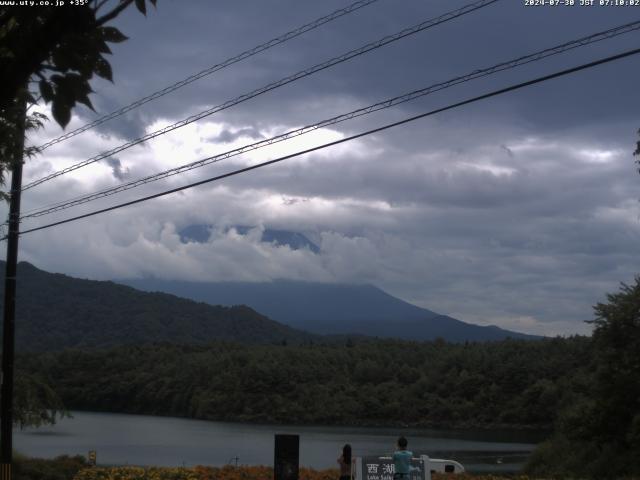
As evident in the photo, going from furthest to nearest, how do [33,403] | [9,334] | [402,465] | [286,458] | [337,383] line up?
[337,383] → [33,403] → [9,334] → [402,465] → [286,458]

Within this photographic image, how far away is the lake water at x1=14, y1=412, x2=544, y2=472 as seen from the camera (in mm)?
43844

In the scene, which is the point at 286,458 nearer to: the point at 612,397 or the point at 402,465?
the point at 402,465

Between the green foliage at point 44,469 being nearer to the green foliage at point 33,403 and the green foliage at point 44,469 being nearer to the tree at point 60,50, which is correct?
the green foliage at point 33,403

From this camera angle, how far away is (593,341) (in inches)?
1235

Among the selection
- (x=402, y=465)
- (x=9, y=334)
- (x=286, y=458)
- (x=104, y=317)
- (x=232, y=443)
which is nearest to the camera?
(x=286, y=458)

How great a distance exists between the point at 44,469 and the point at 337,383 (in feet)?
209

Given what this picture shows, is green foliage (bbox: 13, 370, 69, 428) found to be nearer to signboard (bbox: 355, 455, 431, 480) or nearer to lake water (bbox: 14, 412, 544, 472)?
lake water (bbox: 14, 412, 544, 472)

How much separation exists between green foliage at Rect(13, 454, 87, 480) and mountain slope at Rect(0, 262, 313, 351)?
120 metres

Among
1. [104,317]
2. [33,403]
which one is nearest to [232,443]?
[33,403]

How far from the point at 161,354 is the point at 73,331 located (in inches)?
2617

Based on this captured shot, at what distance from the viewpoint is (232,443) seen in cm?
5547

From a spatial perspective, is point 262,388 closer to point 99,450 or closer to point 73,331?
point 99,450

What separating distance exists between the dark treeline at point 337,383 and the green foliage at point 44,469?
1930 inches

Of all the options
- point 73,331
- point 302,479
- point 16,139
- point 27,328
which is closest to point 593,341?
point 302,479
